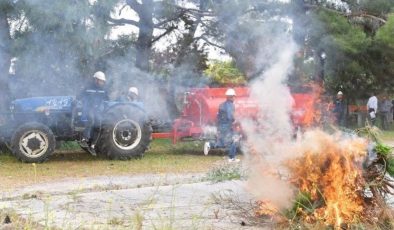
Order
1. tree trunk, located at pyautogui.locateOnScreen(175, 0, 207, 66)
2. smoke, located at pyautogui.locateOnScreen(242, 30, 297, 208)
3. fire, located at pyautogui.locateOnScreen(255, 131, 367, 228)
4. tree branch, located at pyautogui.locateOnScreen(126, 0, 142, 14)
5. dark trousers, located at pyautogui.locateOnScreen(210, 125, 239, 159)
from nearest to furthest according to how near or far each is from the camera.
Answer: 1. fire, located at pyautogui.locateOnScreen(255, 131, 367, 228)
2. smoke, located at pyautogui.locateOnScreen(242, 30, 297, 208)
3. tree branch, located at pyautogui.locateOnScreen(126, 0, 142, 14)
4. tree trunk, located at pyautogui.locateOnScreen(175, 0, 207, 66)
5. dark trousers, located at pyautogui.locateOnScreen(210, 125, 239, 159)

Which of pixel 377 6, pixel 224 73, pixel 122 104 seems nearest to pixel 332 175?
pixel 122 104

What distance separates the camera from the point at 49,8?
418 inches

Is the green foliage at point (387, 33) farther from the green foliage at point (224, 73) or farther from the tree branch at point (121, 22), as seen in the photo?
the tree branch at point (121, 22)

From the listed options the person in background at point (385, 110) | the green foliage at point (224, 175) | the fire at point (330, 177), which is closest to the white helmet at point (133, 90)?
the green foliage at point (224, 175)

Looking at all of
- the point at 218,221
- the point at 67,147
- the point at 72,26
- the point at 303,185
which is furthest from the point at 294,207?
the point at 67,147

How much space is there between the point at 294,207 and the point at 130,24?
7.38 meters

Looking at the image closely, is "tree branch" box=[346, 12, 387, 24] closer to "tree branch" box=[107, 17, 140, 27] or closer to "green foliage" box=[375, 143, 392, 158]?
"tree branch" box=[107, 17, 140, 27]

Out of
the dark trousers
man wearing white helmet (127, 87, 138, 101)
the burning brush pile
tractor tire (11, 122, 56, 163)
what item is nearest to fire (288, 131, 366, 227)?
the burning brush pile

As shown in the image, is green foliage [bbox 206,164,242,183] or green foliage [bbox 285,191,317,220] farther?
green foliage [bbox 206,164,242,183]

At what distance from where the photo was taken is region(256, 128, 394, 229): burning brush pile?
6094 mm

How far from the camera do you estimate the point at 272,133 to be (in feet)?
28.3

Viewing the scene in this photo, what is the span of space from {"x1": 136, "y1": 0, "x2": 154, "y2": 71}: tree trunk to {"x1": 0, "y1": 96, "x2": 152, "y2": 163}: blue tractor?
1.32 meters

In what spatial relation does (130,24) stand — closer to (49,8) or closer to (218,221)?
(49,8)

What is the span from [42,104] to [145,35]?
8.66 ft
